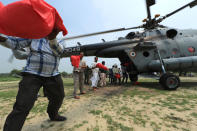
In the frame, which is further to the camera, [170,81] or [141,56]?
[141,56]

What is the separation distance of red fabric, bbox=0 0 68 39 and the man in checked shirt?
241 mm

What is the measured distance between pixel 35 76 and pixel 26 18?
803 millimetres

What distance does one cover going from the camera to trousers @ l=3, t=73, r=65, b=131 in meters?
1.32

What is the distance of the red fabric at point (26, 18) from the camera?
3.50 feet

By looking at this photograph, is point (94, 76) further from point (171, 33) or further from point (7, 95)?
point (171, 33)

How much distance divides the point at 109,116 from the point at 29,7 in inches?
87.7

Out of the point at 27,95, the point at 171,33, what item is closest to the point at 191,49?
the point at 171,33

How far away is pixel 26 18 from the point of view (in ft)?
3.54

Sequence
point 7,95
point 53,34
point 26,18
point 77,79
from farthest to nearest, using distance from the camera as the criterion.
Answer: point 7,95
point 77,79
point 53,34
point 26,18

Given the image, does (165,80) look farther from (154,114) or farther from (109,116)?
(109,116)

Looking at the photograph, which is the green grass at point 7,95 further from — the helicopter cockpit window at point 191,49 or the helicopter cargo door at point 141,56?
the helicopter cockpit window at point 191,49

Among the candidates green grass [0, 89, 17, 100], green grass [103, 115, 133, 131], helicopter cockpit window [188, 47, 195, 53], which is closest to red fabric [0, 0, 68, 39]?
green grass [103, 115, 133, 131]

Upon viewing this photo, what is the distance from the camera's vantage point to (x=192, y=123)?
195cm

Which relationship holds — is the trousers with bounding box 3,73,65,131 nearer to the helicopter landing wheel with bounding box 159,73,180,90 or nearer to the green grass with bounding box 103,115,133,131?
the green grass with bounding box 103,115,133,131
